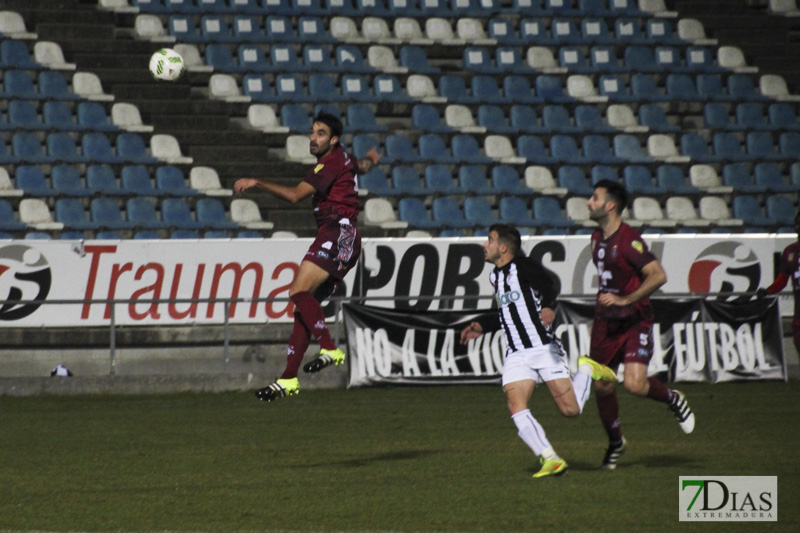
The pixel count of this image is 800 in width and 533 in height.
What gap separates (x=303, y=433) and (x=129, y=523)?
4.68 m

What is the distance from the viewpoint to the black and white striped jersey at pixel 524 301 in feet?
27.1

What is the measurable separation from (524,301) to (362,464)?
5.99 feet

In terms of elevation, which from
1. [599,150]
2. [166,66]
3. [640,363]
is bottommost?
[640,363]

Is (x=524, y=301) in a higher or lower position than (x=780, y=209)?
lower

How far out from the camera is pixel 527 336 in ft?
27.1

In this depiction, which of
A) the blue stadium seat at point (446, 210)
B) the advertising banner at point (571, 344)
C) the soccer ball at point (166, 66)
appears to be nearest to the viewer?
the soccer ball at point (166, 66)

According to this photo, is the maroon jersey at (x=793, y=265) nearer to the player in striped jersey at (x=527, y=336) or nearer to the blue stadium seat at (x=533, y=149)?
the player in striped jersey at (x=527, y=336)

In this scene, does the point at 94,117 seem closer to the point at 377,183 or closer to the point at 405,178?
the point at 377,183

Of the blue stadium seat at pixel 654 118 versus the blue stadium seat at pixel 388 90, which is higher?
the blue stadium seat at pixel 388 90

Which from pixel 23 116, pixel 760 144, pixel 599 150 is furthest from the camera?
pixel 760 144

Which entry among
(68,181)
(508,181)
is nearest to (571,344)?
(508,181)

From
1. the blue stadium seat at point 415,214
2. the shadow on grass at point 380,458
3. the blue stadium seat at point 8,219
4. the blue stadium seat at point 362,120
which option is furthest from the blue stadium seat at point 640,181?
the shadow on grass at point 380,458

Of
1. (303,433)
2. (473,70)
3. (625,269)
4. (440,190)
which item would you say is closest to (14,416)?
(303,433)

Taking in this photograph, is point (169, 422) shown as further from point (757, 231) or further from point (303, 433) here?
point (757, 231)
